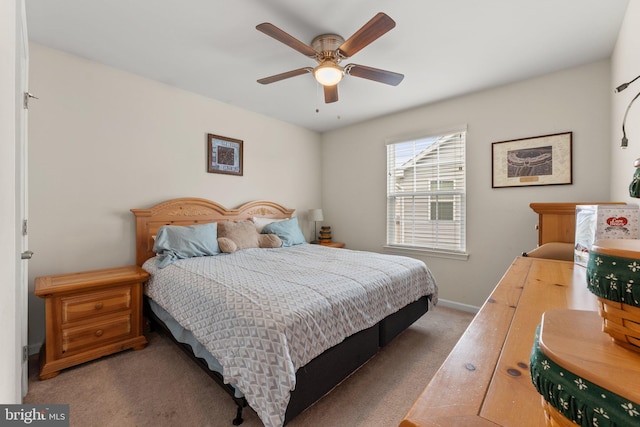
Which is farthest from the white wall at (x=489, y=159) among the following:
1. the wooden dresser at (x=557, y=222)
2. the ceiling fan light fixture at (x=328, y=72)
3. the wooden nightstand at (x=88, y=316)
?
the wooden nightstand at (x=88, y=316)

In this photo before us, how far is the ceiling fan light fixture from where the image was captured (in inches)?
81.4

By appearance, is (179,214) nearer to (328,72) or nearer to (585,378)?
(328,72)

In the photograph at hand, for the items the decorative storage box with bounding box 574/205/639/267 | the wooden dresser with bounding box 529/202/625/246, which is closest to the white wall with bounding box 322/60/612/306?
the wooden dresser with bounding box 529/202/625/246

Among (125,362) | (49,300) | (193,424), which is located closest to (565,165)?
(193,424)

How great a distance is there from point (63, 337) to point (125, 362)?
47 cm

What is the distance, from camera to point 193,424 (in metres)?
1.55

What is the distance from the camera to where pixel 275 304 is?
149cm

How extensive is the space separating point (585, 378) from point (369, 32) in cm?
192

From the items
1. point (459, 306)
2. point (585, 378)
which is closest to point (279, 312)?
point (585, 378)

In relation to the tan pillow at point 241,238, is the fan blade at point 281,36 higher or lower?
higher

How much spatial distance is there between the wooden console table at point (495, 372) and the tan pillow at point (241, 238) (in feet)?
8.30

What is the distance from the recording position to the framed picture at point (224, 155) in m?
3.36

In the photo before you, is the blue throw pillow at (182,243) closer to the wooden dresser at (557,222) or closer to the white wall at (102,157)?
the white wall at (102,157)

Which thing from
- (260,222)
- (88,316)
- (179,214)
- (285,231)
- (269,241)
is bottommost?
(88,316)
